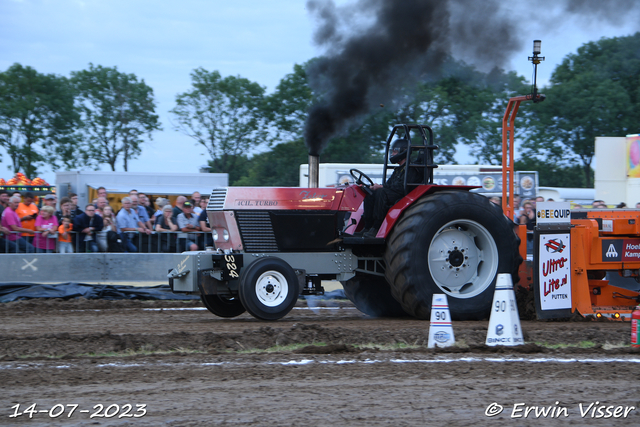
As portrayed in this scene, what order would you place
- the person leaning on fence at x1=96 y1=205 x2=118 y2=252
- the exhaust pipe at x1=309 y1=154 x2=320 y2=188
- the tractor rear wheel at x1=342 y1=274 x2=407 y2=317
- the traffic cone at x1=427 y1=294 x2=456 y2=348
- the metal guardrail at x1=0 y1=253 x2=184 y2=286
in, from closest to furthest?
the traffic cone at x1=427 y1=294 x2=456 y2=348, the exhaust pipe at x1=309 y1=154 x2=320 y2=188, the tractor rear wheel at x1=342 y1=274 x2=407 y2=317, the metal guardrail at x1=0 y1=253 x2=184 y2=286, the person leaning on fence at x1=96 y1=205 x2=118 y2=252

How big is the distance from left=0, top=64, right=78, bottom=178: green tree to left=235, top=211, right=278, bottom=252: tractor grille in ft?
127

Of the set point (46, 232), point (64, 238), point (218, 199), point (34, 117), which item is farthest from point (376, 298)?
point (34, 117)

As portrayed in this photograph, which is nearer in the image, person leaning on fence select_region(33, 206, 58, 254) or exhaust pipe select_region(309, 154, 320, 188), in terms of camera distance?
exhaust pipe select_region(309, 154, 320, 188)

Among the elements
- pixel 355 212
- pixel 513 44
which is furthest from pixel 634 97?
pixel 355 212

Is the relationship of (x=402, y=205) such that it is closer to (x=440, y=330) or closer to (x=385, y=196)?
(x=385, y=196)

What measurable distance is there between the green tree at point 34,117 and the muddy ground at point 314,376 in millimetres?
38817

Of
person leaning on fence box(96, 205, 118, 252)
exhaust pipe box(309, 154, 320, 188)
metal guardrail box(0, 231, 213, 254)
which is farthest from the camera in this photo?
metal guardrail box(0, 231, 213, 254)

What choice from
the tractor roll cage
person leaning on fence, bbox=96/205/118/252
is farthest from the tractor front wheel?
person leaning on fence, bbox=96/205/118/252

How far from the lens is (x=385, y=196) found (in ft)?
26.4

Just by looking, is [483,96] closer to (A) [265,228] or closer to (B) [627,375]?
(A) [265,228]

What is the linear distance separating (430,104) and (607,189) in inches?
531

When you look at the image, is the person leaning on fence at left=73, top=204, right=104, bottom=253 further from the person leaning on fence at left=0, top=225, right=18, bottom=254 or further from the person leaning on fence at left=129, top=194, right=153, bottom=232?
the person leaning on fence at left=0, top=225, right=18, bottom=254

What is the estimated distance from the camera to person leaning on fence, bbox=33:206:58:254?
36.7 ft

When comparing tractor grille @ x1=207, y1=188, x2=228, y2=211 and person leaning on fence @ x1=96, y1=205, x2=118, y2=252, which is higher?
tractor grille @ x1=207, y1=188, x2=228, y2=211
